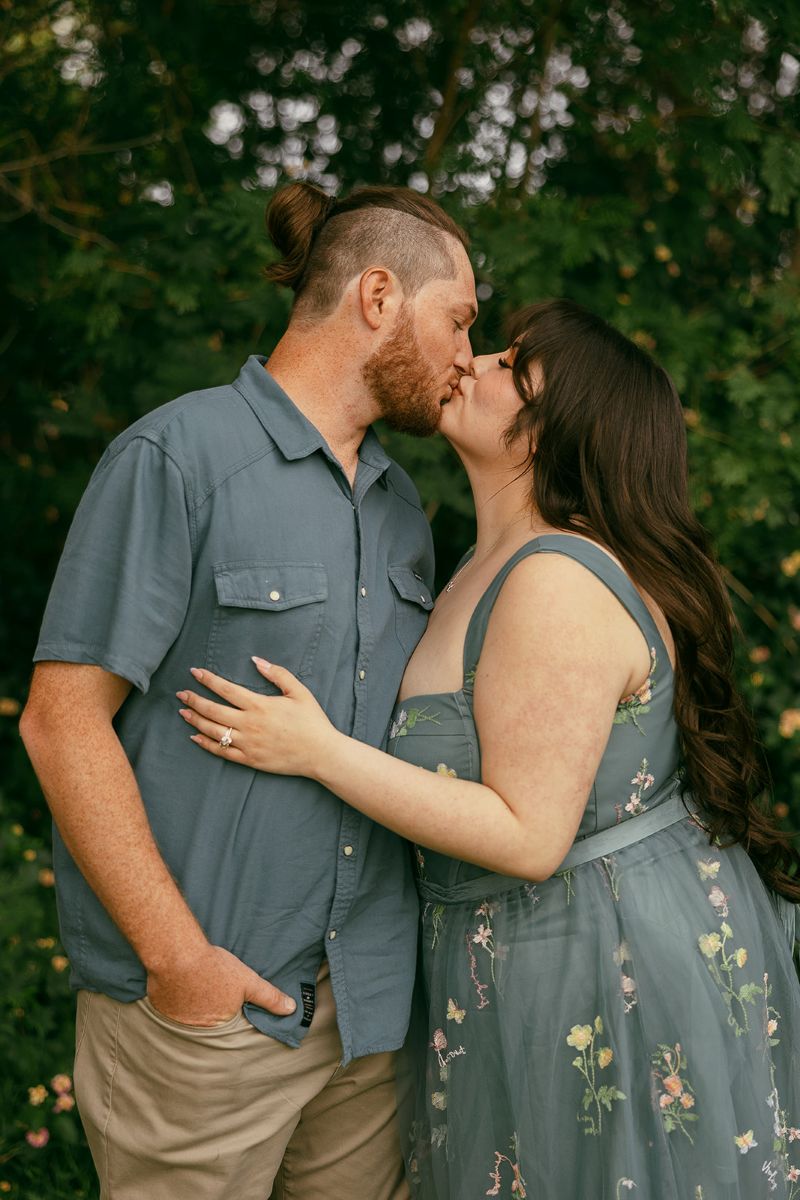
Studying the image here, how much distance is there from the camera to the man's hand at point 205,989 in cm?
189

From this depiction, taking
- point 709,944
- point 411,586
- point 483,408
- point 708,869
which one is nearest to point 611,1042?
point 709,944

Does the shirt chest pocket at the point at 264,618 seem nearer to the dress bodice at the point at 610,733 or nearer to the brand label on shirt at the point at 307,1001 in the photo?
the dress bodice at the point at 610,733

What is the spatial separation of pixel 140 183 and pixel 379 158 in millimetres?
803

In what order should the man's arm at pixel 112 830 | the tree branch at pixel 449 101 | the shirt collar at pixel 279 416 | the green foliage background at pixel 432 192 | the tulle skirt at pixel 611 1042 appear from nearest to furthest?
the man's arm at pixel 112 830
the tulle skirt at pixel 611 1042
the shirt collar at pixel 279 416
the green foliage background at pixel 432 192
the tree branch at pixel 449 101

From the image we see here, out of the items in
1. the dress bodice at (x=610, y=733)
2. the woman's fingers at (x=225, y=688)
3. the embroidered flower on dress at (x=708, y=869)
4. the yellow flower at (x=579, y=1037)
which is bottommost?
the yellow flower at (x=579, y=1037)

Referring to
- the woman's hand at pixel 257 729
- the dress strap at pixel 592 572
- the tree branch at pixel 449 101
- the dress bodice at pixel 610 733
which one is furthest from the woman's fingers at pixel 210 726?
the tree branch at pixel 449 101

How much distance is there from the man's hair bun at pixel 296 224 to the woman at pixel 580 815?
421 mm

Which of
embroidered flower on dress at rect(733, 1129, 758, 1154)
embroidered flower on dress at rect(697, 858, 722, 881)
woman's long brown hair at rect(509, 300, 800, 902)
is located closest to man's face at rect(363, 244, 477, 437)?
woman's long brown hair at rect(509, 300, 800, 902)

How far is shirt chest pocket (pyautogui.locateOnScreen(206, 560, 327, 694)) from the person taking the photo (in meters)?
1.96

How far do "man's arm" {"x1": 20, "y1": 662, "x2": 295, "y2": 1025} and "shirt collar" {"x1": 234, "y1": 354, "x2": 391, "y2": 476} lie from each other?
0.51 meters

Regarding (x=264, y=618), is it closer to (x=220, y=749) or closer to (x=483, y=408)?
(x=220, y=749)

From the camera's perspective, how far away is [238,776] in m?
1.98

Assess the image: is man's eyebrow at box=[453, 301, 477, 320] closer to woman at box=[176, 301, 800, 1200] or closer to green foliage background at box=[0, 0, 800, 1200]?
woman at box=[176, 301, 800, 1200]

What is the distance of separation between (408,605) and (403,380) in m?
0.43
